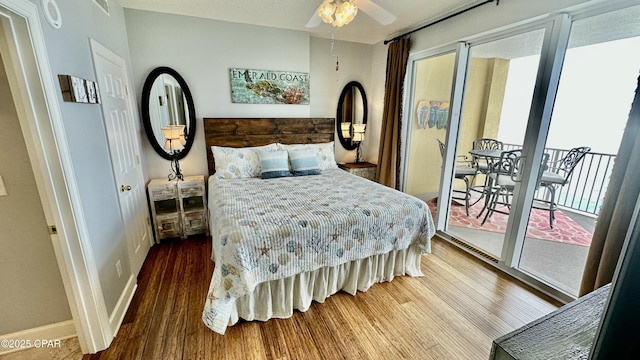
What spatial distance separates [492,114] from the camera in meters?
3.04

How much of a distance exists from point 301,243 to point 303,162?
1588 mm

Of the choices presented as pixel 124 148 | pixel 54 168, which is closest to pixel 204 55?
pixel 124 148

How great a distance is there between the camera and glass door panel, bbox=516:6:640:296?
1.86m

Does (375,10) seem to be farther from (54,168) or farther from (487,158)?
(54,168)

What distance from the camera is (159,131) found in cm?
319

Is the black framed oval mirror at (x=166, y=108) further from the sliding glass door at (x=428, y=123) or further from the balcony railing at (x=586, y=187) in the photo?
the balcony railing at (x=586, y=187)

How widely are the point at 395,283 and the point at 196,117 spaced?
3.06m

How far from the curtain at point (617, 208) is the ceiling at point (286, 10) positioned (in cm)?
176

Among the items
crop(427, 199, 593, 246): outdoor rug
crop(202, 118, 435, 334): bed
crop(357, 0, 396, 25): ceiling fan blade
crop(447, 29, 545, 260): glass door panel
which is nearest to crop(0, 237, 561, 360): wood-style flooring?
crop(202, 118, 435, 334): bed

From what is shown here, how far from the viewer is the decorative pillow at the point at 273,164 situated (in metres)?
3.09

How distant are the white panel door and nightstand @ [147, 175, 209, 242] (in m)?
0.12

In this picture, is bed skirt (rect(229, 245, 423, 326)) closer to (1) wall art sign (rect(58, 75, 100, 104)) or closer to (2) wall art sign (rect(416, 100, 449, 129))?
(1) wall art sign (rect(58, 75, 100, 104))

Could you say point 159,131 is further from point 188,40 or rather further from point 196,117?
point 188,40

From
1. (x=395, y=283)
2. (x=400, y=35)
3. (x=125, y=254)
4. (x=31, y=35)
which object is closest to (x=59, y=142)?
(x=31, y=35)
